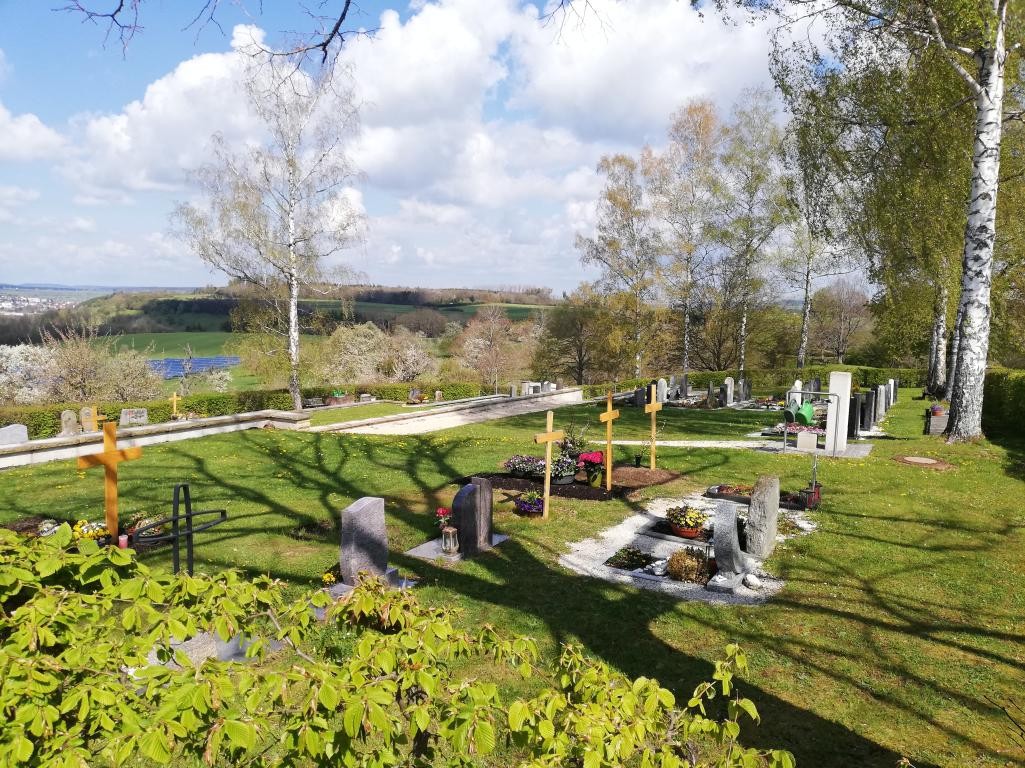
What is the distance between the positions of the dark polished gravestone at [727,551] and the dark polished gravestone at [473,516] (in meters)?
3.32

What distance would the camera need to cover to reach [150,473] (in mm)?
13961

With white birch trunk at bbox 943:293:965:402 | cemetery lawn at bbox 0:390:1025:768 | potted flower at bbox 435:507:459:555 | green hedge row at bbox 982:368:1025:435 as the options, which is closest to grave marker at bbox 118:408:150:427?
cemetery lawn at bbox 0:390:1025:768

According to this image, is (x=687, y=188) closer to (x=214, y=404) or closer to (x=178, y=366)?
(x=214, y=404)

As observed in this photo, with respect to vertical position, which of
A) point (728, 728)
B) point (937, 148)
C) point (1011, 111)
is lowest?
point (728, 728)

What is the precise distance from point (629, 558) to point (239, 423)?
15636 mm

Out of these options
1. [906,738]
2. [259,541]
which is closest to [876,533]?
[906,738]

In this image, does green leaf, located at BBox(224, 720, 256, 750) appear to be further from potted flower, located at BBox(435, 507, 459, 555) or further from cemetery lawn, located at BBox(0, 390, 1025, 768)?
potted flower, located at BBox(435, 507, 459, 555)

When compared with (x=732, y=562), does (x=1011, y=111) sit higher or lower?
higher

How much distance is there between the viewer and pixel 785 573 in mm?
8062

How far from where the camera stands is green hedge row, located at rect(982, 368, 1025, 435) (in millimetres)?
18078

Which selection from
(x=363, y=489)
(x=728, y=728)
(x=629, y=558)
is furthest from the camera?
(x=363, y=489)

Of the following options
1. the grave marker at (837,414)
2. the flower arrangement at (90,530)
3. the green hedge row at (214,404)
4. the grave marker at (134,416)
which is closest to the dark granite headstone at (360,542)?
the flower arrangement at (90,530)

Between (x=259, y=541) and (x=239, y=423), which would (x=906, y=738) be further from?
(x=239, y=423)

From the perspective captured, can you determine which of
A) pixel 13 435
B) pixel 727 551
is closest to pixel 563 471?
pixel 727 551
